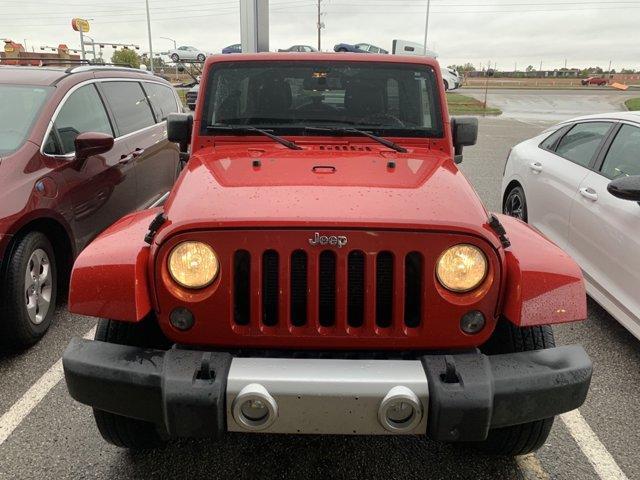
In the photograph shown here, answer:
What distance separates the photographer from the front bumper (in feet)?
6.25

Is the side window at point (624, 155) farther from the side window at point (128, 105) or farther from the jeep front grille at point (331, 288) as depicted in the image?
the side window at point (128, 105)

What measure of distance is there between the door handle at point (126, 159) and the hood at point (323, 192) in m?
2.02

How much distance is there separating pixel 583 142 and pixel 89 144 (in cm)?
394

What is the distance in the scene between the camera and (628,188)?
3344mm

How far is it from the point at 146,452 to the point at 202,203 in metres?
1.28

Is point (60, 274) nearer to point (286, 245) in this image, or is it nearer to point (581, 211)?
point (286, 245)

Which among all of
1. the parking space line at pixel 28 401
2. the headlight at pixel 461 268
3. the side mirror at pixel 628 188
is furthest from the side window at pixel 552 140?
the parking space line at pixel 28 401

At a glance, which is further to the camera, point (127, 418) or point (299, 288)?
point (127, 418)

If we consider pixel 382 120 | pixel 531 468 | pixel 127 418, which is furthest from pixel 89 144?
pixel 531 468

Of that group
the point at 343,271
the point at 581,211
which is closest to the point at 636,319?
the point at 581,211

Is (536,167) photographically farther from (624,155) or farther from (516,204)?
(624,155)

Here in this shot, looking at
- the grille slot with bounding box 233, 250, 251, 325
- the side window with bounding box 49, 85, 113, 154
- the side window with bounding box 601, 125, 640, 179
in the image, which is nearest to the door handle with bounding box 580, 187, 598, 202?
the side window with bounding box 601, 125, 640, 179

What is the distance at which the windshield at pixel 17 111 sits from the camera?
3842mm

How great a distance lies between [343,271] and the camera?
2.06 meters
